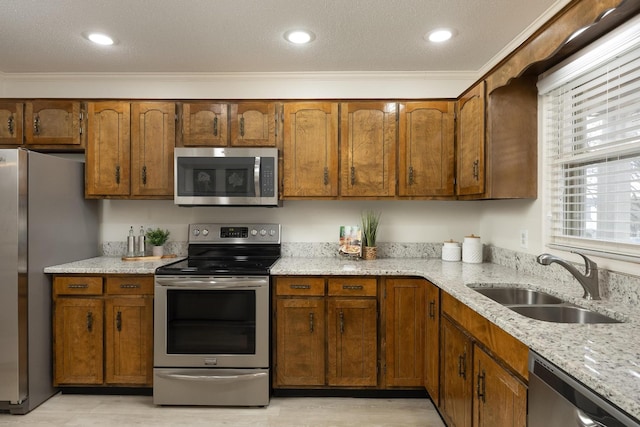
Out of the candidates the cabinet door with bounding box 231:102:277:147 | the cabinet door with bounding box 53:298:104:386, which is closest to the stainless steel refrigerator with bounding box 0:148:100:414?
the cabinet door with bounding box 53:298:104:386

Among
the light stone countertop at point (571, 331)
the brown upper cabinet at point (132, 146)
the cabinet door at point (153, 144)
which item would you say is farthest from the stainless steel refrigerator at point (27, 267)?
the light stone countertop at point (571, 331)

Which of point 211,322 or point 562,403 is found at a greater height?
point 562,403

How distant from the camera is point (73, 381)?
2602 mm

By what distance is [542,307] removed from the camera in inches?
69.7

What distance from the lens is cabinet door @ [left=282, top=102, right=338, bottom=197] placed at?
2877 millimetres

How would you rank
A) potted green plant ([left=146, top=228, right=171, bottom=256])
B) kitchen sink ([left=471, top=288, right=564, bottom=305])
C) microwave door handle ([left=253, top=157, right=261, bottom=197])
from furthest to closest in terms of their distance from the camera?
1. potted green plant ([left=146, top=228, right=171, bottom=256])
2. microwave door handle ([left=253, top=157, right=261, bottom=197])
3. kitchen sink ([left=471, top=288, right=564, bottom=305])

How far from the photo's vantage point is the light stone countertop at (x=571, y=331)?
0.94m

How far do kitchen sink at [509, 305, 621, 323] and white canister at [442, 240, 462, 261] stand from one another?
1.18 meters

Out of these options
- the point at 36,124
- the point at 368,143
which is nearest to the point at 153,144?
the point at 36,124

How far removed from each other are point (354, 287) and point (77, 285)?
1.85 m

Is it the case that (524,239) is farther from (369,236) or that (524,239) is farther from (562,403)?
(562,403)

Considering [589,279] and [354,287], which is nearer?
[589,279]

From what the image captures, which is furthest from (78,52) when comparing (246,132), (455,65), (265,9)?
(455,65)

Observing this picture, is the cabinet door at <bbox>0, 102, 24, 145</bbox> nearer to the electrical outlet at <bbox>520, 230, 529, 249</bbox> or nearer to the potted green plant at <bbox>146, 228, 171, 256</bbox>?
the potted green plant at <bbox>146, 228, 171, 256</bbox>
